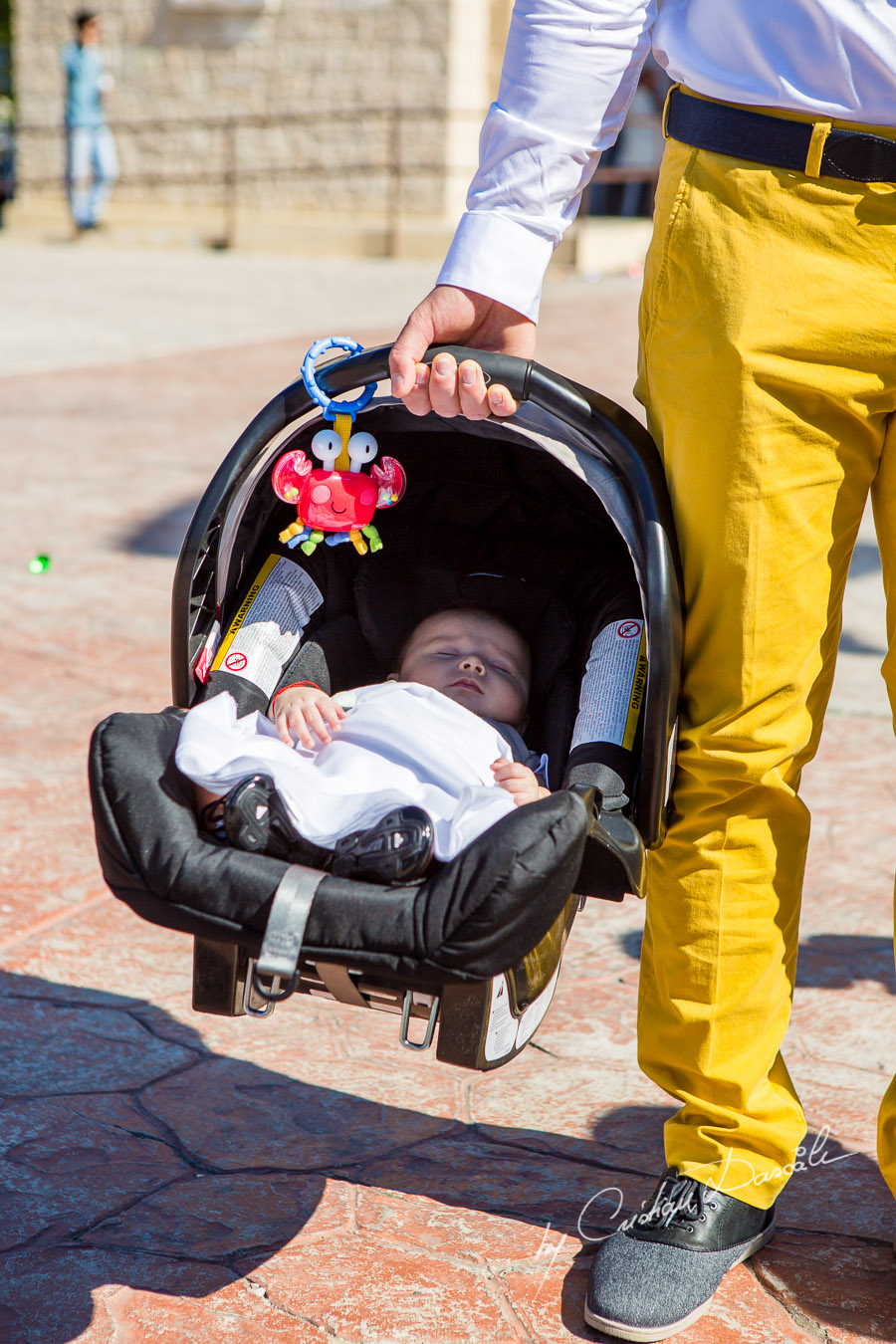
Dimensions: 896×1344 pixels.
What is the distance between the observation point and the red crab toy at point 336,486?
1.81 meters

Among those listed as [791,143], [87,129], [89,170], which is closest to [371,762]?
[791,143]

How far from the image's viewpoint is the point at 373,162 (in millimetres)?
16484

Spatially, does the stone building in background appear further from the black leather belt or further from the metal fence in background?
the black leather belt

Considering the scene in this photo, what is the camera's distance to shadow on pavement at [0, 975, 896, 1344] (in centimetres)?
Result: 181

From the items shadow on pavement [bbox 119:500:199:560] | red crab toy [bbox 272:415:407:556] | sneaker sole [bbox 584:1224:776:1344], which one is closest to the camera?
sneaker sole [bbox 584:1224:776:1344]

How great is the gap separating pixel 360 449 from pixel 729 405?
1.56ft

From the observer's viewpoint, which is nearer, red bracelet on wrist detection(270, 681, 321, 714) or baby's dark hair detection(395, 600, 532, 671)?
red bracelet on wrist detection(270, 681, 321, 714)

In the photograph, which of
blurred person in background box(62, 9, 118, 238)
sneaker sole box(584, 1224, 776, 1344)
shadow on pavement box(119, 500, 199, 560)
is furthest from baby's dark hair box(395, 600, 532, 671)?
blurred person in background box(62, 9, 118, 238)

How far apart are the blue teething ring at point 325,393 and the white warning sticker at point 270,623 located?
241 millimetres

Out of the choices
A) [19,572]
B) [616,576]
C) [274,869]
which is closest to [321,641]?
[616,576]

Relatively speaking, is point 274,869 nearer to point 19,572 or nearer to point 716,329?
point 716,329

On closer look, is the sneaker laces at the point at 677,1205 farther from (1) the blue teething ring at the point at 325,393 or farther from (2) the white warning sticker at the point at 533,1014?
(1) the blue teething ring at the point at 325,393

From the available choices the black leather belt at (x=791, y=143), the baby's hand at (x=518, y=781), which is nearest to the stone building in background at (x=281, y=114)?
the black leather belt at (x=791, y=143)

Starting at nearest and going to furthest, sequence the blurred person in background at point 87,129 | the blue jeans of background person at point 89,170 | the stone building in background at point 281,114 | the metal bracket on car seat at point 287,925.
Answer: the metal bracket on car seat at point 287,925, the blurred person in background at point 87,129, the stone building in background at point 281,114, the blue jeans of background person at point 89,170
